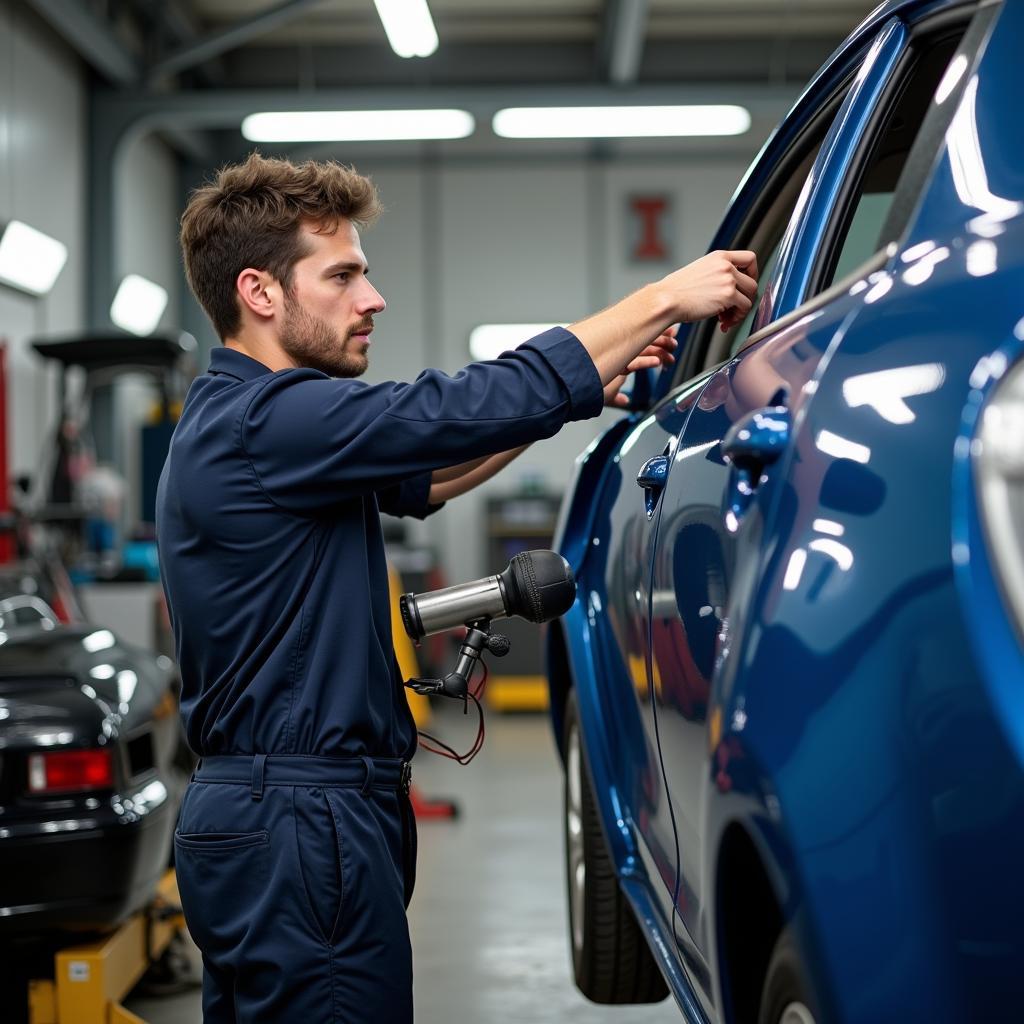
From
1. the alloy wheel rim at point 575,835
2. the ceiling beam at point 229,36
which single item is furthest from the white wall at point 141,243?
the alloy wheel rim at point 575,835

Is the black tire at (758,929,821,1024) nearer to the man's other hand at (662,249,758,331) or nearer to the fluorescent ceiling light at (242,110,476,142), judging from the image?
the man's other hand at (662,249,758,331)

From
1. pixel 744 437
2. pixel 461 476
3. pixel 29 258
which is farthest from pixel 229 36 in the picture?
pixel 744 437

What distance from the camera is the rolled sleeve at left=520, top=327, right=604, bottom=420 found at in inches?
67.9

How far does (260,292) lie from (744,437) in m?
1.00

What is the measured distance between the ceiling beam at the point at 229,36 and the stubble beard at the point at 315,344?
722 centimetres

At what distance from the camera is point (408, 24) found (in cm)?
762

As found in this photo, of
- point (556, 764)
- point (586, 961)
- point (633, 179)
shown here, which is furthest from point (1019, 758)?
point (633, 179)

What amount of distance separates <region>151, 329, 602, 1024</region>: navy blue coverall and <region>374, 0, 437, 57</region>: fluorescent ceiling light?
606 cm

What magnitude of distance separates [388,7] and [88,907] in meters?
5.92

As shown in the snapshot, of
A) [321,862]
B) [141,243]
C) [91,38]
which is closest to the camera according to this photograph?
[321,862]

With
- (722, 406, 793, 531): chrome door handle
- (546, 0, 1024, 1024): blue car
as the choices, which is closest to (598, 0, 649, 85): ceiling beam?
(546, 0, 1024, 1024): blue car

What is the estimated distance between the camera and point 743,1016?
1.32 meters

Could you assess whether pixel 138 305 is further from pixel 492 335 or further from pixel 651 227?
pixel 651 227

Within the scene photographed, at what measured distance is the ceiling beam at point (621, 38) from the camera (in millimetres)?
8672
